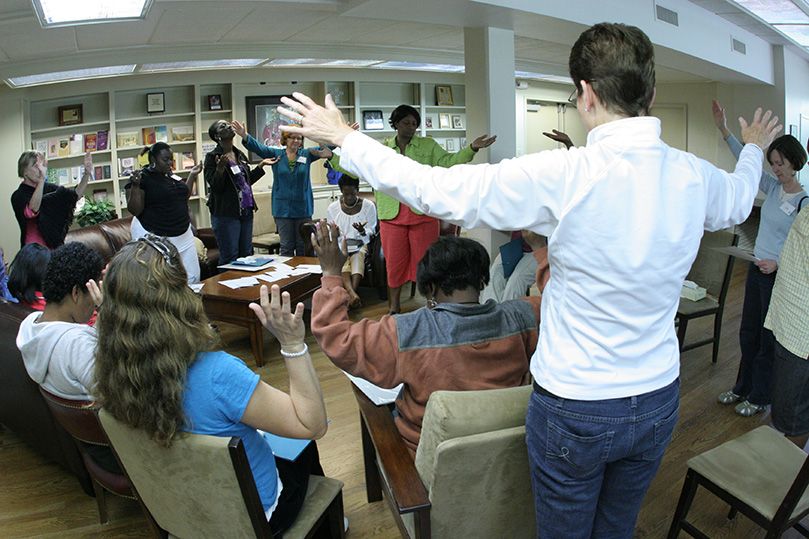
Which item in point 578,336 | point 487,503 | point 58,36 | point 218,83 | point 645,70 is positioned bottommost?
point 487,503

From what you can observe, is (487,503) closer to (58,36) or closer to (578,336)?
(578,336)

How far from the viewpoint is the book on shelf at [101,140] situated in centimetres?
672

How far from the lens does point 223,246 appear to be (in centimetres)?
480

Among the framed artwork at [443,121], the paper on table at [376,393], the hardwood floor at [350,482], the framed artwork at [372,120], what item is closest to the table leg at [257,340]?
the hardwood floor at [350,482]

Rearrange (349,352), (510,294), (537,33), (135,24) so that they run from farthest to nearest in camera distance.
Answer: (537,33), (135,24), (510,294), (349,352)

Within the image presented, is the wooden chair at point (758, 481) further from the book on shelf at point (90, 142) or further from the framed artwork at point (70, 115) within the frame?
the framed artwork at point (70, 115)

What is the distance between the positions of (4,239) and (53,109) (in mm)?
1625

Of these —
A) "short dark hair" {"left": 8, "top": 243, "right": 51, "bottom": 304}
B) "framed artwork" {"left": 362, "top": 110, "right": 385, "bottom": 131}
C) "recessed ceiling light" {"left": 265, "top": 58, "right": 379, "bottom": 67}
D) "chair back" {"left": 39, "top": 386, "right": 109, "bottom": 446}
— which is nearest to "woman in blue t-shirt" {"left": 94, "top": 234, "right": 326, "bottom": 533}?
"chair back" {"left": 39, "top": 386, "right": 109, "bottom": 446}

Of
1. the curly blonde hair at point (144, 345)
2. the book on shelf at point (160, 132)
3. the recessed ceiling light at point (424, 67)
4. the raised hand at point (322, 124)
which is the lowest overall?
the curly blonde hair at point (144, 345)

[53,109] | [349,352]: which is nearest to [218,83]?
[53,109]

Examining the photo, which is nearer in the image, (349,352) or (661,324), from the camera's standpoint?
(661,324)

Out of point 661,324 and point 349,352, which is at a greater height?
point 661,324

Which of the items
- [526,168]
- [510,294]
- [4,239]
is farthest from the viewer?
[4,239]

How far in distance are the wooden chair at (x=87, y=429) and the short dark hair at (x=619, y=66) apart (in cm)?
173
